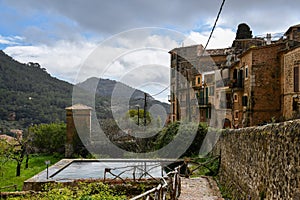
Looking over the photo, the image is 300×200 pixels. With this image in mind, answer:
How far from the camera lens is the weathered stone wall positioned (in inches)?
191

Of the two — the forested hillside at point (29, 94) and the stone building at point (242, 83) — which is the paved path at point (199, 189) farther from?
the forested hillside at point (29, 94)

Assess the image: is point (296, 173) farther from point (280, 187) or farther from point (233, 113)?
point (233, 113)

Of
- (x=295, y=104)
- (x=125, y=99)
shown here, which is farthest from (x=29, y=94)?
(x=295, y=104)

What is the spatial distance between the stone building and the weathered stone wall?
404 inches

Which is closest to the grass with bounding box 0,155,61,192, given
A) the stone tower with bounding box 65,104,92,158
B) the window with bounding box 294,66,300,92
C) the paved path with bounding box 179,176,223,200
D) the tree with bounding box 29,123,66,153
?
the stone tower with bounding box 65,104,92,158

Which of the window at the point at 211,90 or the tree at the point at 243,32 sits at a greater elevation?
the tree at the point at 243,32

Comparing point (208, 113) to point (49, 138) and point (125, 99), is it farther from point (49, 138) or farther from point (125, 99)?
point (49, 138)

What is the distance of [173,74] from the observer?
130 feet

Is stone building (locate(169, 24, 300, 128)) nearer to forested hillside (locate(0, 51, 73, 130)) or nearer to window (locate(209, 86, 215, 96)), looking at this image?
window (locate(209, 86, 215, 96))

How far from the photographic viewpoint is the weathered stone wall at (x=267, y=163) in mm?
4852

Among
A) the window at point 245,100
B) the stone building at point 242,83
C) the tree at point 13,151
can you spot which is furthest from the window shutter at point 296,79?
the tree at point 13,151

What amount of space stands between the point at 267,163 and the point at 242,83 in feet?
59.0

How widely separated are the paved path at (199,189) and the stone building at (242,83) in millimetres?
7984

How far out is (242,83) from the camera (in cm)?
2372
